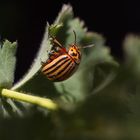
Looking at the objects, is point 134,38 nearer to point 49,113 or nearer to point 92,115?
point 49,113

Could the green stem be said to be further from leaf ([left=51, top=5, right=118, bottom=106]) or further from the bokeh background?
the bokeh background

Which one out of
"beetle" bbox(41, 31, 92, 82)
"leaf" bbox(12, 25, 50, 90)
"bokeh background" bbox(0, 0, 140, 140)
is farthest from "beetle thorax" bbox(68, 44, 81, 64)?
"bokeh background" bbox(0, 0, 140, 140)

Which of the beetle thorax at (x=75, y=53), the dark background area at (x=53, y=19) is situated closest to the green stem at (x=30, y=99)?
the beetle thorax at (x=75, y=53)

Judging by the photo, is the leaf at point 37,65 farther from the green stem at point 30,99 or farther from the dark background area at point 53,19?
the dark background area at point 53,19

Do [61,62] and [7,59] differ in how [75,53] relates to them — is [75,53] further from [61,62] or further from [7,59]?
[7,59]

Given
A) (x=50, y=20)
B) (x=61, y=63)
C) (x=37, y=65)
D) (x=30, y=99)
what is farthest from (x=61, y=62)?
(x=50, y=20)

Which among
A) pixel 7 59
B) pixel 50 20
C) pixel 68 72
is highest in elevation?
pixel 50 20
